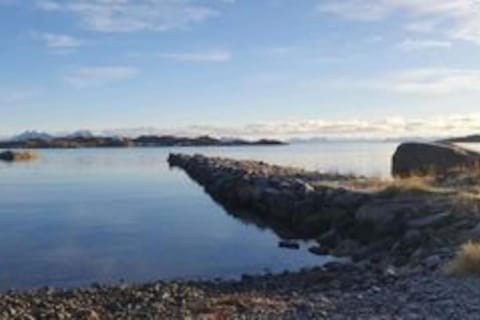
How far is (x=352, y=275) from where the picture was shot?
1688 cm

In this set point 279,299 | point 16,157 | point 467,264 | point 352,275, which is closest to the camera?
point 279,299

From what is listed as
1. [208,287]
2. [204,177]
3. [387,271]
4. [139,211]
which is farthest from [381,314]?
[204,177]

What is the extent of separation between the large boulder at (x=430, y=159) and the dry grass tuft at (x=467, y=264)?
19883 mm

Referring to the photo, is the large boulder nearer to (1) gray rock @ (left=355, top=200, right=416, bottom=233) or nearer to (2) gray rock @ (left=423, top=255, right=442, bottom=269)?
(1) gray rock @ (left=355, top=200, right=416, bottom=233)

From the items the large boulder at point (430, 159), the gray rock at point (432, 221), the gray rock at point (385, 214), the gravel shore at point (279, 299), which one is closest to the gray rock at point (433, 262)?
the gravel shore at point (279, 299)

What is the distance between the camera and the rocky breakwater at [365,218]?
20.1 m

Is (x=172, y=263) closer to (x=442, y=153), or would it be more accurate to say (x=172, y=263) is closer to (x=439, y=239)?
(x=439, y=239)

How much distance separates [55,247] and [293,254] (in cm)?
682

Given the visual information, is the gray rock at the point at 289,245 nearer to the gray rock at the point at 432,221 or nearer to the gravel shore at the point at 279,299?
the gray rock at the point at 432,221

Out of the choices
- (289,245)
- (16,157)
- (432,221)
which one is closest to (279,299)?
(432,221)

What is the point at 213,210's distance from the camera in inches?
1474

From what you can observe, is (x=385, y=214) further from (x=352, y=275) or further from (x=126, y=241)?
(x=126, y=241)

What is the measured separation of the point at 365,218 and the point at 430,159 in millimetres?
13326

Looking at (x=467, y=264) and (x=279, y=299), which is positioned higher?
(x=467, y=264)
